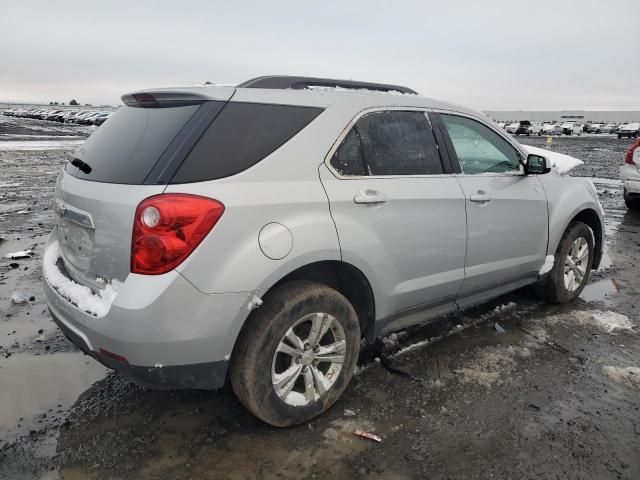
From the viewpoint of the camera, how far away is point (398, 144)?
3154mm

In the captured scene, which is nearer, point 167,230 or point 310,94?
point 167,230

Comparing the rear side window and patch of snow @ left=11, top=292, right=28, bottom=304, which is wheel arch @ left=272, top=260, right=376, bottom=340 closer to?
the rear side window

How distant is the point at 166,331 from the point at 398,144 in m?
1.83

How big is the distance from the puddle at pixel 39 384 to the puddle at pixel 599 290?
4.52 m

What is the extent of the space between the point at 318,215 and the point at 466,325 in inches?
87.8

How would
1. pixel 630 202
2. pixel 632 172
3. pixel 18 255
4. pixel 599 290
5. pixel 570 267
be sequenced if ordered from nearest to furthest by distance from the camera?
1. pixel 570 267
2. pixel 599 290
3. pixel 18 255
4. pixel 632 172
5. pixel 630 202

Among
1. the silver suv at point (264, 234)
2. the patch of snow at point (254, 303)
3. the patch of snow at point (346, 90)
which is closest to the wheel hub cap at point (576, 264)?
the silver suv at point (264, 234)

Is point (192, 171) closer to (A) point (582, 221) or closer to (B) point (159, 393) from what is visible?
(B) point (159, 393)

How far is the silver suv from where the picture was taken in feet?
7.44

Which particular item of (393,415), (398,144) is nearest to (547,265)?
(398,144)

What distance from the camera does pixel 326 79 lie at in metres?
3.17

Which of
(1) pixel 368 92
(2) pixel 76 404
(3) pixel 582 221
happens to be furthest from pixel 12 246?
(3) pixel 582 221

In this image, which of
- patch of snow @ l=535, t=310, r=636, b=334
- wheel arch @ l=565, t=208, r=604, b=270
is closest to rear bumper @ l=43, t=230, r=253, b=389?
patch of snow @ l=535, t=310, r=636, b=334

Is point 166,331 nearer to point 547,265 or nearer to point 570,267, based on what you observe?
point 547,265
